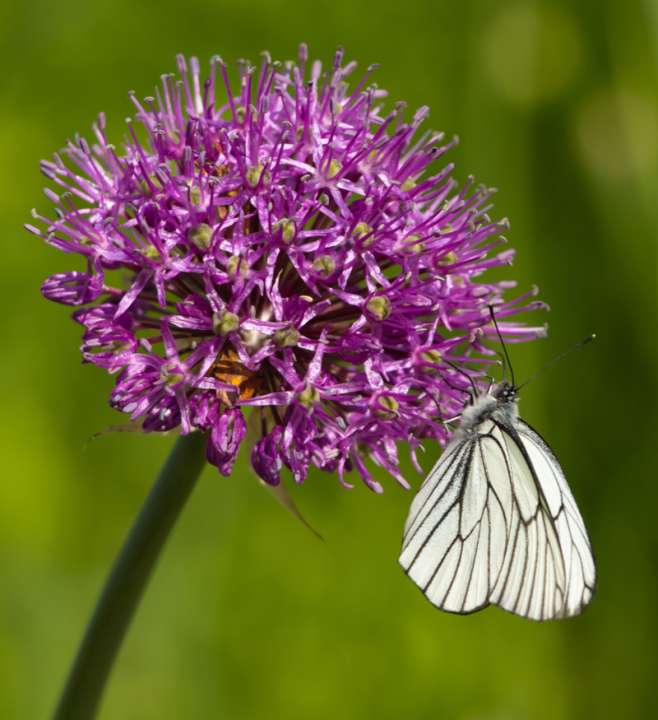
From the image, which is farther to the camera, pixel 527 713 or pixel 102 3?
pixel 102 3

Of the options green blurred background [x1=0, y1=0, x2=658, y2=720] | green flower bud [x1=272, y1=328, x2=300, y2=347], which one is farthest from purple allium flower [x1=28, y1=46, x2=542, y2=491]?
green blurred background [x1=0, y1=0, x2=658, y2=720]

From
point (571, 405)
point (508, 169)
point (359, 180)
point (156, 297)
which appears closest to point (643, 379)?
point (571, 405)

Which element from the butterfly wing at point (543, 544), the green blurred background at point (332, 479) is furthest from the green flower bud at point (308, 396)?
the green blurred background at point (332, 479)

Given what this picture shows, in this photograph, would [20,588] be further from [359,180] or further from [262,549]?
[359,180]

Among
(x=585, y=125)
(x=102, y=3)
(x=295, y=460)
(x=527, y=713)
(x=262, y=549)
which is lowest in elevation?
(x=527, y=713)

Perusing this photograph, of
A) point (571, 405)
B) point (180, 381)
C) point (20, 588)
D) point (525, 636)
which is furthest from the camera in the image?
point (571, 405)

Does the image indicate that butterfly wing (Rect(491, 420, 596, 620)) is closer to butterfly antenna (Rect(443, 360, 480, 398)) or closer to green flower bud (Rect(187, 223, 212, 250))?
butterfly antenna (Rect(443, 360, 480, 398))
